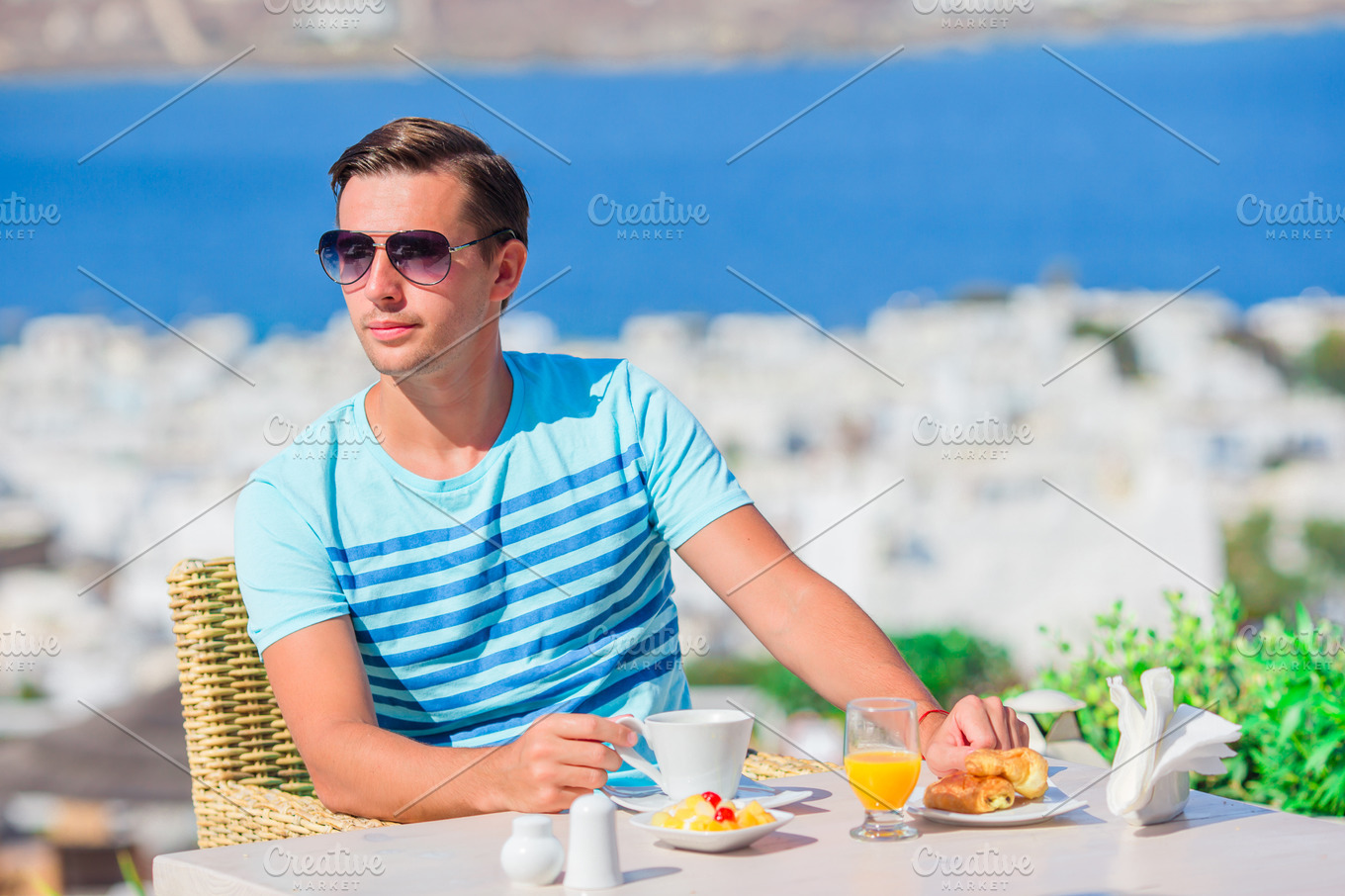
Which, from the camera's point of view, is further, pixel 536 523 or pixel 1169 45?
Result: pixel 1169 45

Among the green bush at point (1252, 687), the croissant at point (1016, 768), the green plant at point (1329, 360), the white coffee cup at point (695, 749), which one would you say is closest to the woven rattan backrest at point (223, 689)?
the white coffee cup at point (695, 749)

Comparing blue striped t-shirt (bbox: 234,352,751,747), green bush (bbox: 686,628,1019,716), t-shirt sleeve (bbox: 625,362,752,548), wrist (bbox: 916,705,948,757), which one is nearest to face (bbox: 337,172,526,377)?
blue striped t-shirt (bbox: 234,352,751,747)

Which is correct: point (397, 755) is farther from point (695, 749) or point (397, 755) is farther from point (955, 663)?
point (955, 663)

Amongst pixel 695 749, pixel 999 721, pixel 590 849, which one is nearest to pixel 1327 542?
pixel 999 721

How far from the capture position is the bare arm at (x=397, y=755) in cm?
111

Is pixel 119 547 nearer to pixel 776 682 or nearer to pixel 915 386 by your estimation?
pixel 776 682

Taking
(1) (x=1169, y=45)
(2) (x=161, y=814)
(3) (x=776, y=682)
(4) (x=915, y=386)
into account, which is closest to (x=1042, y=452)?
(4) (x=915, y=386)

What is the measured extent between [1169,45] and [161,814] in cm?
558

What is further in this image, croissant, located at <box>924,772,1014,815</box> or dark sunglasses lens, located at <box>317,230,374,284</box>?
dark sunglasses lens, located at <box>317,230,374,284</box>

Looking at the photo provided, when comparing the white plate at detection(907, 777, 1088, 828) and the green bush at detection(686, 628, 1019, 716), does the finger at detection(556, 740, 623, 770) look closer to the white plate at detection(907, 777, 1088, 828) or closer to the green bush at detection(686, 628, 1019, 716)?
the white plate at detection(907, 777, 1088, 828)

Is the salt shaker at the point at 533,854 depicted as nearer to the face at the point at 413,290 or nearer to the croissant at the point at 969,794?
the croissant at the point at 969,794

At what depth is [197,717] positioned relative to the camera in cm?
156

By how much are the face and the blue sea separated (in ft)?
14.9

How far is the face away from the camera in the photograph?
1.48 m
